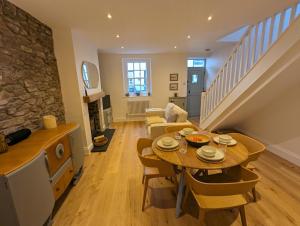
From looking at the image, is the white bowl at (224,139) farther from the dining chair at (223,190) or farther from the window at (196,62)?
the window at (196,62)

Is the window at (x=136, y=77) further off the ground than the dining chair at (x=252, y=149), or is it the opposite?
the window at (x=136, y=77)

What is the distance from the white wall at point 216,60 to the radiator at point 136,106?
8.30 ft

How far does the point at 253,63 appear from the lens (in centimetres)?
237

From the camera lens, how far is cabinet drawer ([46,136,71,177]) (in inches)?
69.1

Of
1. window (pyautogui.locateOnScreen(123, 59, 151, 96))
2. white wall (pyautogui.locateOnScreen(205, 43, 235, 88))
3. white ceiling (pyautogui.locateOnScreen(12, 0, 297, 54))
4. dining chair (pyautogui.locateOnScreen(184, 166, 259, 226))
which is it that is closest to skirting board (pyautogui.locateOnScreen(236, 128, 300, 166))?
dining chair (pyautogui.locateOnScreen(184, 166, 259, 226))

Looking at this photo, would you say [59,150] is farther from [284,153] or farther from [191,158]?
[284,153]

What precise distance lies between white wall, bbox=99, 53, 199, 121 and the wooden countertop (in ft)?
11.2

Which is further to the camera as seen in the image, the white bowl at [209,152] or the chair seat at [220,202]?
the white bowl at [209,152]

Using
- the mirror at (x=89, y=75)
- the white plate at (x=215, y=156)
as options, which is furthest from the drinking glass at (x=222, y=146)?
the mirror at (x=89, y=75)

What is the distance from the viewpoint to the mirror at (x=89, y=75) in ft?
10.7

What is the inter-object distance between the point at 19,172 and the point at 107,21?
7.65 feet

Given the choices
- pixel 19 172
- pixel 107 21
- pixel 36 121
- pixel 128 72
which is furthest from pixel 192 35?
pixel 19 172

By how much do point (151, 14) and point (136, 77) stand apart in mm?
3504

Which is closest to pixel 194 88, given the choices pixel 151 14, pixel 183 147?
pixel 151 14
